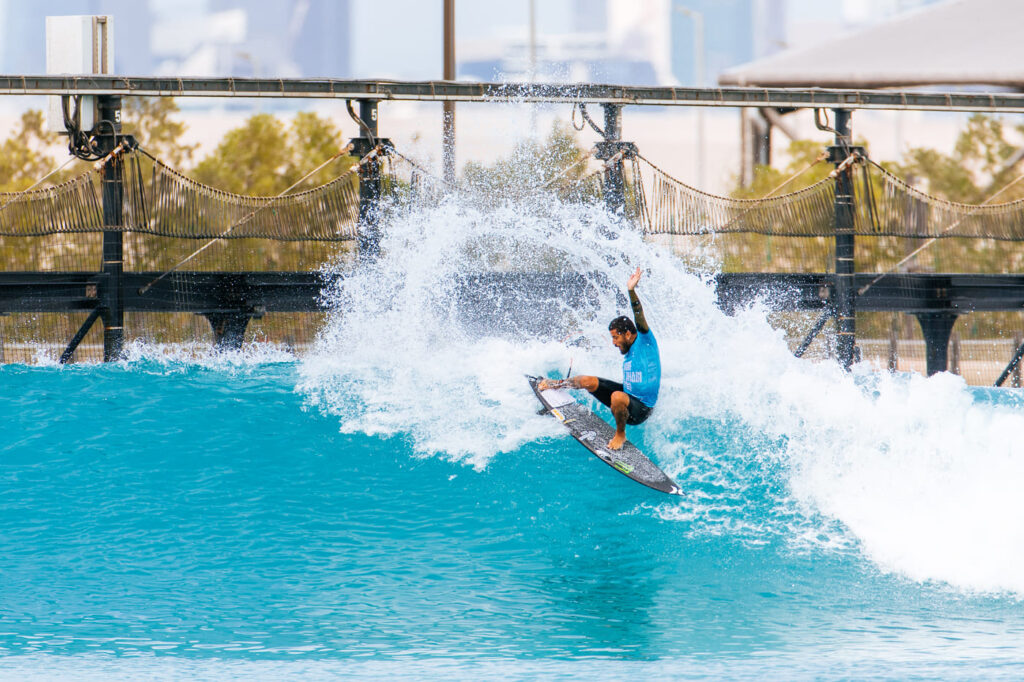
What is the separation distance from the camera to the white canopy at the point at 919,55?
2514 centimetres

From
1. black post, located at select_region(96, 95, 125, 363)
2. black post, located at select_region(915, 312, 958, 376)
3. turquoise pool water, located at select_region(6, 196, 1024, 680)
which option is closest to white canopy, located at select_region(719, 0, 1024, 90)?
black post, located at select_region(915, 312, 958, 376)

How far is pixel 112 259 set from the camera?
47.0 ft

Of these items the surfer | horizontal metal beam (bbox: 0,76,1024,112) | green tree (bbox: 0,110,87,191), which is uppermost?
green tree (bbox: 0,110,87,191)

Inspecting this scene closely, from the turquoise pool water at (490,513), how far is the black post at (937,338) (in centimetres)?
206

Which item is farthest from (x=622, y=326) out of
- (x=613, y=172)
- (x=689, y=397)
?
(x=613, y=172)

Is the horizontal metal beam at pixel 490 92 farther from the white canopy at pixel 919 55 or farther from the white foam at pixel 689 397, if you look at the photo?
the white canopy at pixel 919 55

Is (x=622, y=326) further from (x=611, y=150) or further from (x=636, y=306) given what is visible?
(x=611, y=150)

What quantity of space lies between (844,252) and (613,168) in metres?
3.26

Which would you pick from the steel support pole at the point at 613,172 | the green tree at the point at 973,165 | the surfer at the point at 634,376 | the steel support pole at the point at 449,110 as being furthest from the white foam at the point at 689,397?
the green tree at the point at 973,165

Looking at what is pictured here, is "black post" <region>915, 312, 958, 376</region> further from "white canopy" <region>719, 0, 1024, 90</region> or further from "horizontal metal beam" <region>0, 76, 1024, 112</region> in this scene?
"white canopy" <region>719, 0, 1024, 90</region>

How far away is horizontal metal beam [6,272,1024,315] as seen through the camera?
Answer: 14.4m

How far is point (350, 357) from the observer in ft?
45.4

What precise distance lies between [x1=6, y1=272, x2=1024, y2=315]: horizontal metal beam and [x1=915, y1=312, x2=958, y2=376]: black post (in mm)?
165

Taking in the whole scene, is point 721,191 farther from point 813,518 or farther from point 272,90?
point 813,518
